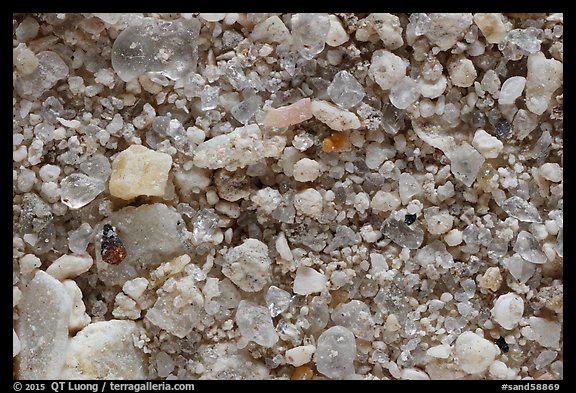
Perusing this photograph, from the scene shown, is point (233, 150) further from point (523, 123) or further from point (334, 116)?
point (523, 123)

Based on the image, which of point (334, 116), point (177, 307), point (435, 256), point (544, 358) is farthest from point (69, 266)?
point (544, 358)

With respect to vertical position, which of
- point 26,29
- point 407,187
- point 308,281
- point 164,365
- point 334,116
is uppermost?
point 26,29

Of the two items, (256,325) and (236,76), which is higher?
(236,76)

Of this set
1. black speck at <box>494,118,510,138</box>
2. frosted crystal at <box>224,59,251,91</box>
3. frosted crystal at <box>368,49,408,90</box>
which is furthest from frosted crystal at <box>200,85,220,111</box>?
black speck at <box>494,118,510,138</box>

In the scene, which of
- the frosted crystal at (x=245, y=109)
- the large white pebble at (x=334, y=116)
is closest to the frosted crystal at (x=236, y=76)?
the frosted crystal at (x=245, y=109)

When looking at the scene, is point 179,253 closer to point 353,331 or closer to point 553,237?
point 353,331

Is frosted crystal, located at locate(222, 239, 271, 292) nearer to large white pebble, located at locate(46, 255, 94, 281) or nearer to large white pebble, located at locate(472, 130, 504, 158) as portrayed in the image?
large white pebble, located at locate(46, 255, 94, 281)
